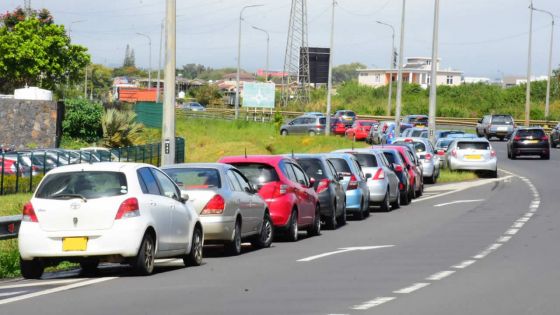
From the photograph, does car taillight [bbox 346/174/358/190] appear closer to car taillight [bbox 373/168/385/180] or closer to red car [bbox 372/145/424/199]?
car taillight [bbox 373/168/385/180]

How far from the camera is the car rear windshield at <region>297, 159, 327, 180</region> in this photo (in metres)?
25.3

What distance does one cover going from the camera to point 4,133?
186 ft

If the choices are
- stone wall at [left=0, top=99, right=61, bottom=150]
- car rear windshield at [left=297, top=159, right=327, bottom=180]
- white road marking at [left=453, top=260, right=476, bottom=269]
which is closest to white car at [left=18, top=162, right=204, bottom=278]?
white road marking at [left=453, top=260, right=476, bottom=269]

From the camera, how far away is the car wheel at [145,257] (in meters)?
15.1

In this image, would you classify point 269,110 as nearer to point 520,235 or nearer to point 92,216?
point 520,235

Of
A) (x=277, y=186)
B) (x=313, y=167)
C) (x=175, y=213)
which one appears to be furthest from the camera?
(x=313, y=167)

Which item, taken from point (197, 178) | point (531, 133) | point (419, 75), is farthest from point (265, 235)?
point (419, 75)

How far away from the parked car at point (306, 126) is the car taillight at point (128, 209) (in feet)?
206

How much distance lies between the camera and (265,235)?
20.5 metres

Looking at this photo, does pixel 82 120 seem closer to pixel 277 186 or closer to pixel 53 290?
pixel 277 186

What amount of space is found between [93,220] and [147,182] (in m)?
1.15

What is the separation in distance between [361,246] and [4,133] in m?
39.0

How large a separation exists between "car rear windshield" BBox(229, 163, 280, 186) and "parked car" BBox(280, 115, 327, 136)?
2207 inches

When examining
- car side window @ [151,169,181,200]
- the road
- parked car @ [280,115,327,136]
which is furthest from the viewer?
parked car @ [280,115,327,136]
